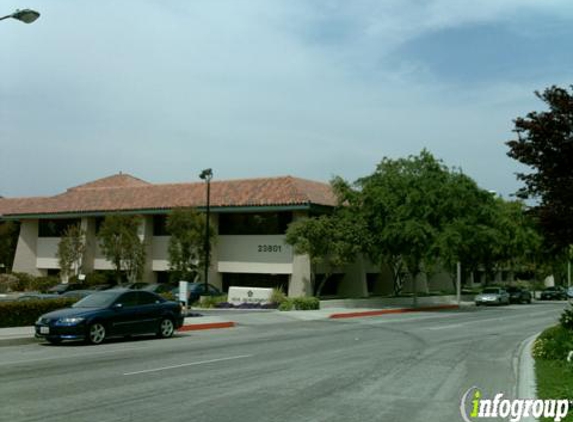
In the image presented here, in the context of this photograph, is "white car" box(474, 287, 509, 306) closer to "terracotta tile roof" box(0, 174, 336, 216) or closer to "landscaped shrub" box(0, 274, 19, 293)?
"terracotta tile roof" box(0, 174, 336, 216)

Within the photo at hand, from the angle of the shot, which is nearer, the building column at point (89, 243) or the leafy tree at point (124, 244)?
the leafy tree at point (124, 244)

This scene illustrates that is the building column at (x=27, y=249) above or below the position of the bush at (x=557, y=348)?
above

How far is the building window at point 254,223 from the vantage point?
4125 centimetres

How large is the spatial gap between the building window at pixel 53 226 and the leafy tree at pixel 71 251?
3.90 m

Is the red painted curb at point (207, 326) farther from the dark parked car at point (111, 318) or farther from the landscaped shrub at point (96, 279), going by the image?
the landscaped shrub at point (96, 279)

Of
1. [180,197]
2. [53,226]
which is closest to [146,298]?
[180,197]

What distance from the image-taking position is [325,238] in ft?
119

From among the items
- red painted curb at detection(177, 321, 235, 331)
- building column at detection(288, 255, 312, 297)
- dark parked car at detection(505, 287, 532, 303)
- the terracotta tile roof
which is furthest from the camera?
dark parked car at detection(505, 287, 532, 303)

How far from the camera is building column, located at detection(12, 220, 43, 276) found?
169 feet

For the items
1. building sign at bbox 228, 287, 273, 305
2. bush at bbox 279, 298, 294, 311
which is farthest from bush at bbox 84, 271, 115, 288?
bush at bbox 279, 298, 294, 311

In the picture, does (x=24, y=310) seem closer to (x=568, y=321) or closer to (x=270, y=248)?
(x=568, y=321)

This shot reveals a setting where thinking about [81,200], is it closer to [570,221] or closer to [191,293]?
[191,293]

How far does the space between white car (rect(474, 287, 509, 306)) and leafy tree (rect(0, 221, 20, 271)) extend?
36.1 meters

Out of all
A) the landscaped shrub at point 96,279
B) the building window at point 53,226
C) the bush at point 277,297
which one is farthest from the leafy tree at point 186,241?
the building window at point 53,226
